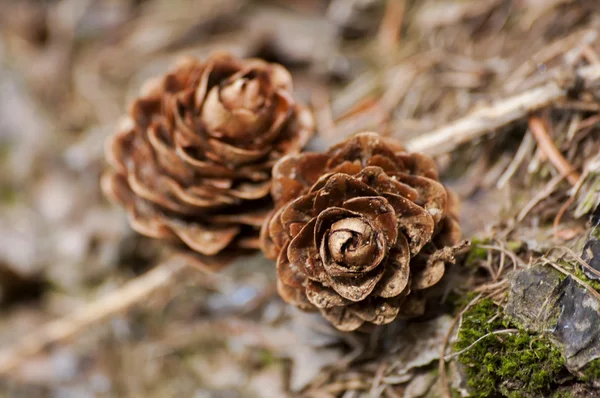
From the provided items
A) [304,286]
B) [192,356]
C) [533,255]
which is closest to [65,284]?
[192,356]

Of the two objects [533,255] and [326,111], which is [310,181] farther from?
[326,111]

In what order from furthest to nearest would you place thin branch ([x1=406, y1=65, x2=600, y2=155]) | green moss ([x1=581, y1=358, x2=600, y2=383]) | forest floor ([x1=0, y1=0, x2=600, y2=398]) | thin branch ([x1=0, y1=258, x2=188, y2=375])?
thin branch ([x1=0, y1=258, x2=188, y2=375]) → thin branch ([x1=406, y1=65, x2=600, y2=155]) → forest floor ([x1=0, y1=0, x2=600, y2=398]) → green moss ([x1=581, y1=358, x2=600, y2=383])

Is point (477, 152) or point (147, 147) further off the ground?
point (147, 147)

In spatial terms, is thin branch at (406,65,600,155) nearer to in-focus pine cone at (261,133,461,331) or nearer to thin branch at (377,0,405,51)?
in-focus pine cone at (261,133,461,331)

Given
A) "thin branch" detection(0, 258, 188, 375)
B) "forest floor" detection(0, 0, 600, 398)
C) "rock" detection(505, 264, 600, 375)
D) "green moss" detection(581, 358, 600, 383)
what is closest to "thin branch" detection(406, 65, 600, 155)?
"forest floor" detection(0, 0, 600, 398)

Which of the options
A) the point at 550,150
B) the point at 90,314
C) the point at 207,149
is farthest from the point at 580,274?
the point at 90,314

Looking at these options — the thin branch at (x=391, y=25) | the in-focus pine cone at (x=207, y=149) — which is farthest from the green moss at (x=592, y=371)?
the thin branch at (x=391, y=25)

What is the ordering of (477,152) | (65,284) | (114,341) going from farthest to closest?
1. (65,284)
2. (114,341)
3. (477,152)
